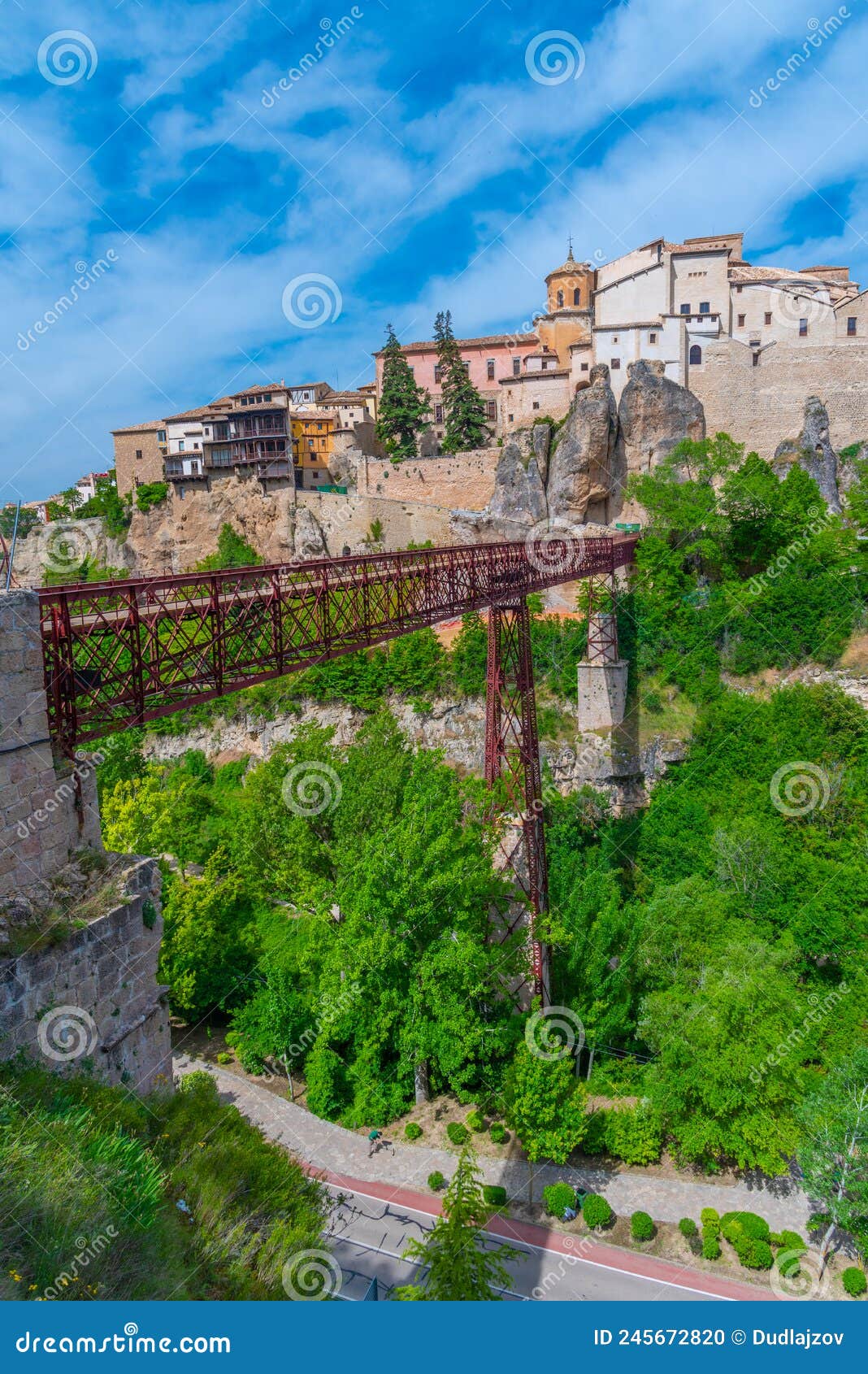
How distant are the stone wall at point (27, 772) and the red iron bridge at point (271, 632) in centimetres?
38

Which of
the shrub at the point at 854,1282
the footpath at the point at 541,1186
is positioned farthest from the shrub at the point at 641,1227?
the shrub at the point at 854,1282

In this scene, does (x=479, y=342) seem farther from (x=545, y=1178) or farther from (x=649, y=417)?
(x=545, y=1178)

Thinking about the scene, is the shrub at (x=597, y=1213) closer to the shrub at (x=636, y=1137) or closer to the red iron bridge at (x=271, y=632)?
the shrub at (x=636, y=1137)

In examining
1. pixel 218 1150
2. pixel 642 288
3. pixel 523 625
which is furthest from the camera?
pixel 642 288

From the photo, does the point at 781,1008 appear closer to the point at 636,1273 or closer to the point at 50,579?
the point at 636,1273

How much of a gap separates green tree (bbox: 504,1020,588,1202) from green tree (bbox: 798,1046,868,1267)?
13.1 ft

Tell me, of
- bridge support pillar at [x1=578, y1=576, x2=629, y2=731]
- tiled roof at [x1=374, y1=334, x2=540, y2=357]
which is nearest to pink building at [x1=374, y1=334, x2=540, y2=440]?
tiled roof at [x1=374, y1=334, x2=540, y2=357]

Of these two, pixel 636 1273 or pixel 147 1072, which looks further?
pixel 636 1273

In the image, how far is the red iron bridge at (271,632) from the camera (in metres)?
8.70

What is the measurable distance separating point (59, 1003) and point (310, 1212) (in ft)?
12.6

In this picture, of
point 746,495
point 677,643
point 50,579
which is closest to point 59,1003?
point 677,643

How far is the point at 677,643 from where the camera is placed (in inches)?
1241

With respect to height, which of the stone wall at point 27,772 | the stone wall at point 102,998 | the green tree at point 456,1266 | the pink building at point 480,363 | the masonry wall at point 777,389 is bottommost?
the green tree at point 456,1266

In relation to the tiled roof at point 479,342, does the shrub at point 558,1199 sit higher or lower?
lower
